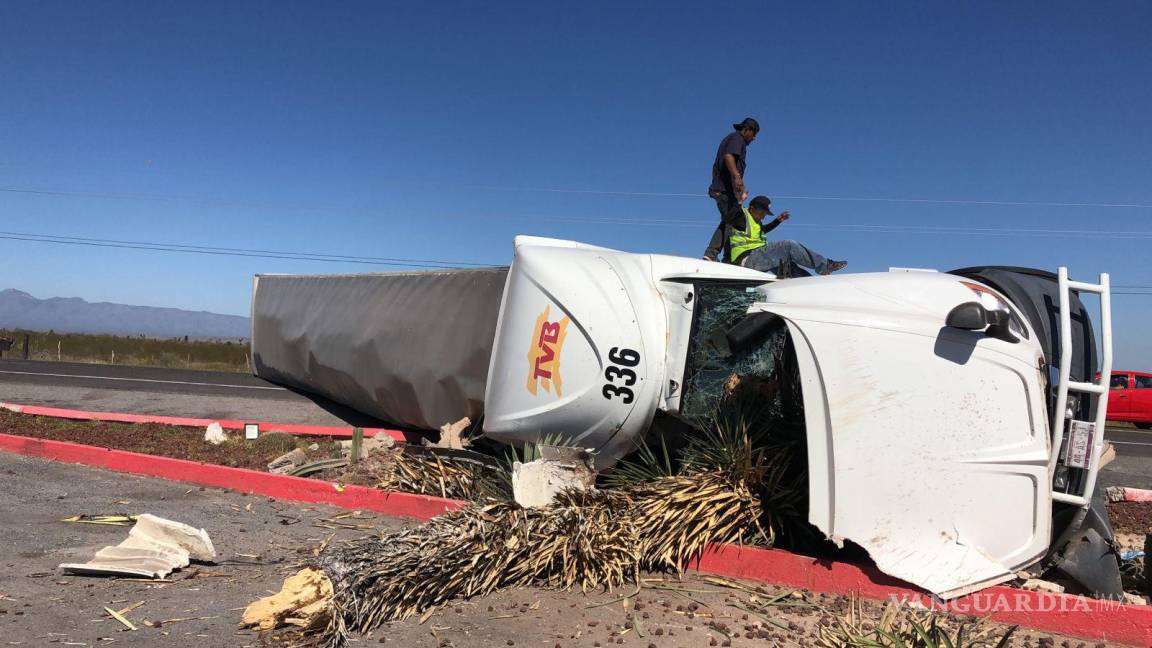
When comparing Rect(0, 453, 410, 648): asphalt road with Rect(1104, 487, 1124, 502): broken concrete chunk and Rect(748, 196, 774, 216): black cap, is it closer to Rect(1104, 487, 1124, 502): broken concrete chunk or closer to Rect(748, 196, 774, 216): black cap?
Rect(748, 196, 774, 216): black cap

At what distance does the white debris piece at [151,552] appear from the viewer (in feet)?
14.7

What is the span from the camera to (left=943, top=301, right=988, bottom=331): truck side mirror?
4.28 metres

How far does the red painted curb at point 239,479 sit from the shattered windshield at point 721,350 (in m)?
2.04

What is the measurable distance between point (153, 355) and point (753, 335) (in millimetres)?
38546

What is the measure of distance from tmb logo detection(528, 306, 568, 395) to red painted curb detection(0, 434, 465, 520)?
1.15 metres

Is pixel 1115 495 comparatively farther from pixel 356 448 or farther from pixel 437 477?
pixel 356 448

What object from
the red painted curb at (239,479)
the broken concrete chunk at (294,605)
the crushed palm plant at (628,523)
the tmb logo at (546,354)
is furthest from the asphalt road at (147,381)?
the broken concrete chunk at (294,605)

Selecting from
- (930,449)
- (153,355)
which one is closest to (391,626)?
(930,449)

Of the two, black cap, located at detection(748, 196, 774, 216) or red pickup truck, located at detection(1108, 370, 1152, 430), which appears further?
red pickup truck, located at detection(1108, 370, 1152, 430)

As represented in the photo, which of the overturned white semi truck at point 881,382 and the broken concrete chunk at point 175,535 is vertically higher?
the overturned white semi truck at point 881,382

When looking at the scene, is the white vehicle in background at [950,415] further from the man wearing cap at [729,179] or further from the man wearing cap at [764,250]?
the man wearing cap at [729,179]

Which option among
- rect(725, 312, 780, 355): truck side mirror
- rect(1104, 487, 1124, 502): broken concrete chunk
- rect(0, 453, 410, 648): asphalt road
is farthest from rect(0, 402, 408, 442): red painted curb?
rect(1104, 487, 1124, 502): broken concrete chunk

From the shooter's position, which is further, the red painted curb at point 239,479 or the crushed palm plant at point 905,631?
the red painted curb at point 239,479

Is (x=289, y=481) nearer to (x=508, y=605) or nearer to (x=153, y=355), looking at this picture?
(x=508, y=605)
